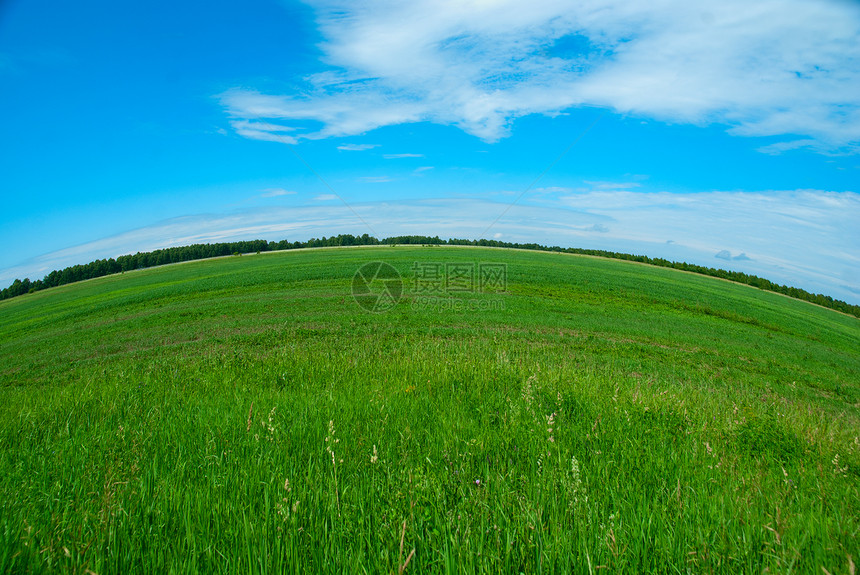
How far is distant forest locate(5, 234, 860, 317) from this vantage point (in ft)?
204

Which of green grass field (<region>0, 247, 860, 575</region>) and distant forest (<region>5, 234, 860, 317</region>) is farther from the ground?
distant forest (<region>5, 234, 860, 317</region>)

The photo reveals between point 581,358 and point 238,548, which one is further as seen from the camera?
point 581,358

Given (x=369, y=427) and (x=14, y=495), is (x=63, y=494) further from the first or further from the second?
(x=369, y=427)

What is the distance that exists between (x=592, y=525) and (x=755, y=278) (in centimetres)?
8835

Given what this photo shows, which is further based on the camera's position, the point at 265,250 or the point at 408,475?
the point at 265,250

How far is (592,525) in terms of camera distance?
81.0 inches

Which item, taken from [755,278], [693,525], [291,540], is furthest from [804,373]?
[755,278]

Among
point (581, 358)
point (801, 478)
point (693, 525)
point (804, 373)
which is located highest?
point (693, 525)

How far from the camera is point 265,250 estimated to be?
98.3 metres

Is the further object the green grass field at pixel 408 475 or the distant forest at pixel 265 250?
the distant forest at pixel 265 250

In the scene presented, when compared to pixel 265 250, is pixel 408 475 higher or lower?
lower

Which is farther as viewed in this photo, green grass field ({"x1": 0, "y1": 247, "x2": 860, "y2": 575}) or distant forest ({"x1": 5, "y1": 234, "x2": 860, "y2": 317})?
distant forest ({"x1": 5, "y1": 234, "x2": 860, "y2": 317})

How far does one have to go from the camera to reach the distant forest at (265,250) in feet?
204

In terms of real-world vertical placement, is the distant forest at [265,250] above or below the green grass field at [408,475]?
above
